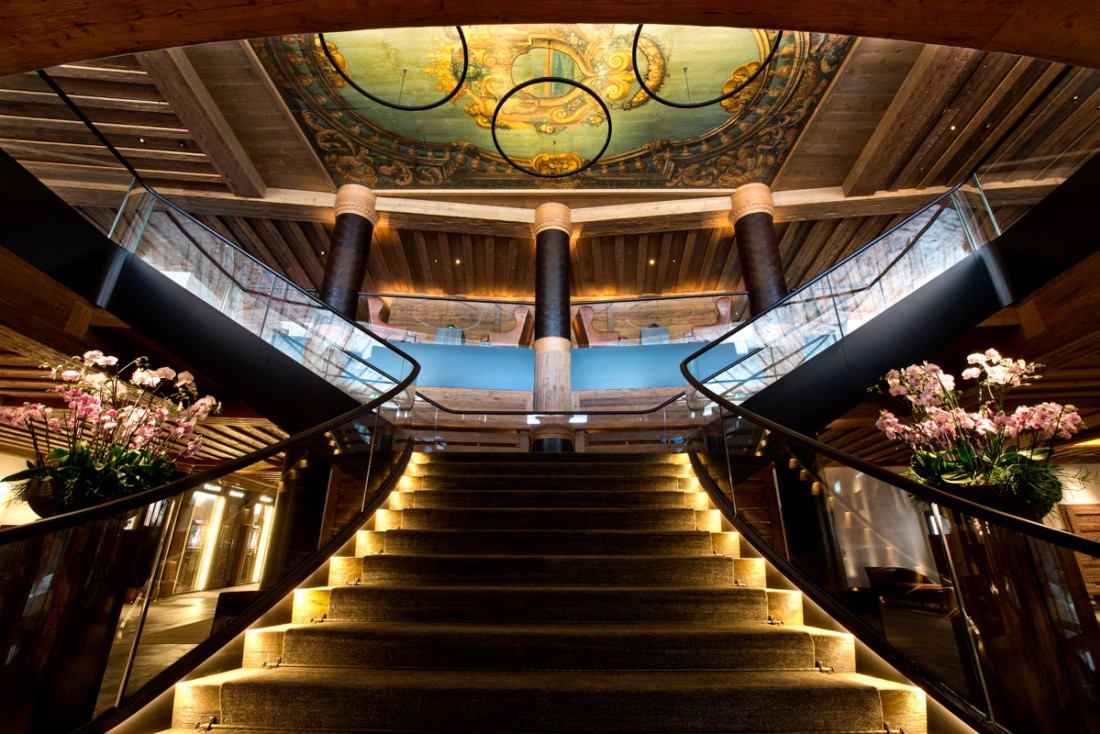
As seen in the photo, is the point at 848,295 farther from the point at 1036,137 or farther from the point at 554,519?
the point at 554,519

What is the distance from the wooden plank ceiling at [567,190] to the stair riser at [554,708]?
3458 mm

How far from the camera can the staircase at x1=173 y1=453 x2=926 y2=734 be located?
1946 millimetres

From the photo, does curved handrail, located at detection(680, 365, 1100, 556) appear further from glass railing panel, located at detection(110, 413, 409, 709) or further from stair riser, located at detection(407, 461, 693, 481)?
glass railing panel, located at detection(110, 413, 409, 709)

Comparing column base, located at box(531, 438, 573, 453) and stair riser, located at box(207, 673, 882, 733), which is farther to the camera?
column base, located at box(531, 438, 573, 453)

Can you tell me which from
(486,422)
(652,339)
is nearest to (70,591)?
(486,422)

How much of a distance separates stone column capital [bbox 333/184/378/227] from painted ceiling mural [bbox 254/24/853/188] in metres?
0.27

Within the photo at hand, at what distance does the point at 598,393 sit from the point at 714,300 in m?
3.45

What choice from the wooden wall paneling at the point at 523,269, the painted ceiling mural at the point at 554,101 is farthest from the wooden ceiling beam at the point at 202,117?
the wooden wall paneling at the point at 523,269

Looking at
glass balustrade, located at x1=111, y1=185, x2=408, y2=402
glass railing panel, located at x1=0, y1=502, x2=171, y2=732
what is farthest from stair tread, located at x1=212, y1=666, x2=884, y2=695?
glass balustrade, located at x1=111, y1=185, x2=408, y2=402

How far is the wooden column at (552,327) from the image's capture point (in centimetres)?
738

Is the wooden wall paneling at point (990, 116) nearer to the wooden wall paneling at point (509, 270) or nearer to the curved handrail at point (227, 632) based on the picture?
the wooden wall paneling at point (509, 270)

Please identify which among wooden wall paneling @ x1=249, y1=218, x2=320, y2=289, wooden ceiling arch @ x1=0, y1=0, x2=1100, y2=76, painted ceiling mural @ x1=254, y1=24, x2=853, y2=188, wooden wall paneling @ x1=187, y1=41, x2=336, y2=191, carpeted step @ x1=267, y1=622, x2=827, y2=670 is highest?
painted ceiling mural @ x1=254, y1=24, x2=853, y2=188

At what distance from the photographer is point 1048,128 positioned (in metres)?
4.10

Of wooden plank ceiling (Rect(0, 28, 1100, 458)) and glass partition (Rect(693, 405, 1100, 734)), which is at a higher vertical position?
wooden plank ceiling (Rect(0, 28, 1100, 458))
